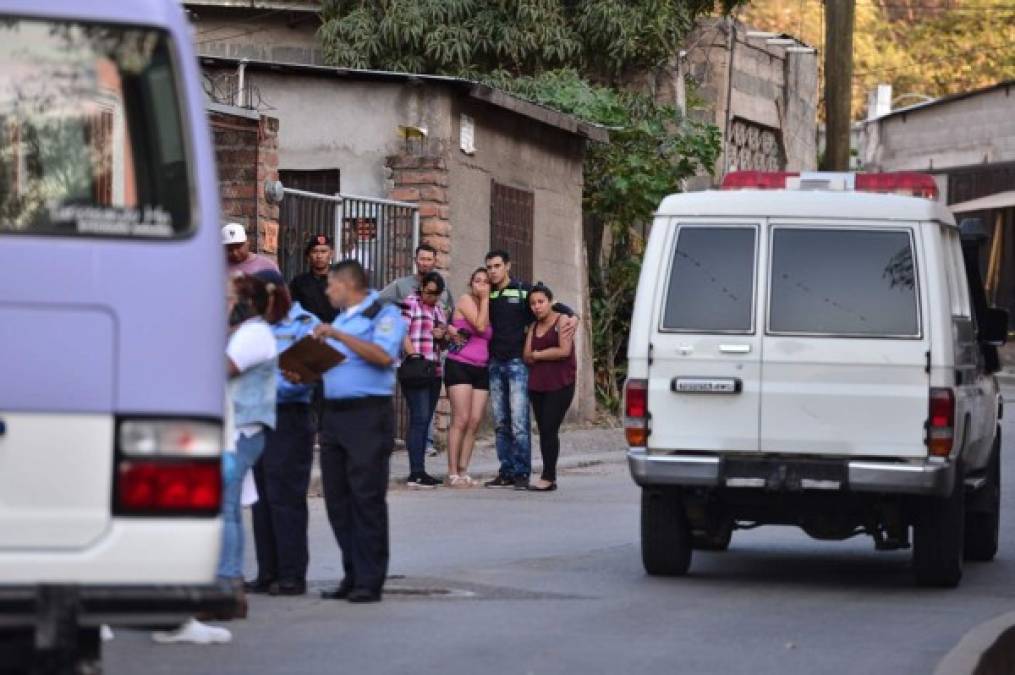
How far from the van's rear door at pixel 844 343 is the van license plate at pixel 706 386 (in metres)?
0.16

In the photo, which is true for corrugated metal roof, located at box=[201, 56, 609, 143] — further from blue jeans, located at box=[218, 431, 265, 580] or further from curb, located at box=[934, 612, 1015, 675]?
curb, located at box=[934, 612, 1015, 675]

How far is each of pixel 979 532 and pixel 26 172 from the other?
8979mm

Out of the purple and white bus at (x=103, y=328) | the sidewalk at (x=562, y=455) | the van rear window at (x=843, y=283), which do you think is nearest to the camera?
the purple and white bus at (x=103, y=328)

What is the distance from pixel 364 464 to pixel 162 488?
4.80 m

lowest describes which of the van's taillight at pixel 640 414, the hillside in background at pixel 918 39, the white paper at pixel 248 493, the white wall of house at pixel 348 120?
the white paper at pixel 248 493

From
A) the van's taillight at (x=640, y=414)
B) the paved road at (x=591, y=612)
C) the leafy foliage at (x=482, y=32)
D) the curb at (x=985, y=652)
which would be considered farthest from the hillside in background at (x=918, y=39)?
the curb at (x=985, y=652)

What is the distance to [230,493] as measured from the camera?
33.9ft

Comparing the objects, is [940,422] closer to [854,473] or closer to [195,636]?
[854,473]

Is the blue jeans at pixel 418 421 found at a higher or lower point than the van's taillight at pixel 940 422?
lower

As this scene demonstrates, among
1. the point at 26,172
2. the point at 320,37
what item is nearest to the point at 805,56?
the point at 320,37

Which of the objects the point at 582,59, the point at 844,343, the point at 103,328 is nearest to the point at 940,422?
the point at 844,343

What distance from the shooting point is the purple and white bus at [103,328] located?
259 inches

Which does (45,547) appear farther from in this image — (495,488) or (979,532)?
(495,488)

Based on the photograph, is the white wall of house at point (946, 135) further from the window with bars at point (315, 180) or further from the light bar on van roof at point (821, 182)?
the light bar on van roof at point (821, 182)
